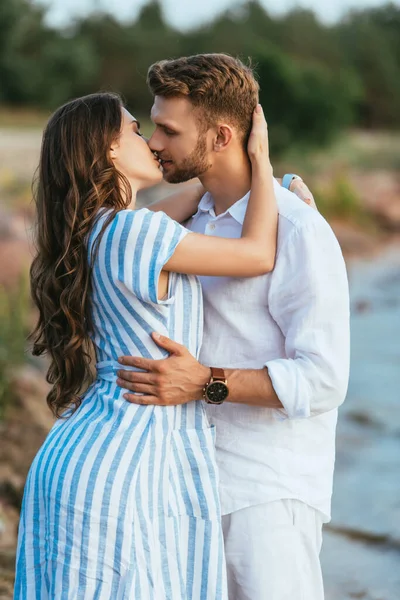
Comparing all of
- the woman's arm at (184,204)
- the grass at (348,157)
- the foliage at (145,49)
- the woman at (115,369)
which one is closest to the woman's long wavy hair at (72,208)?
the woman at (115,369)

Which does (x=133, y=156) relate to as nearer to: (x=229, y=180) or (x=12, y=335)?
(x=229, y=180)

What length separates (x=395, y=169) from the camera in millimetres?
20250

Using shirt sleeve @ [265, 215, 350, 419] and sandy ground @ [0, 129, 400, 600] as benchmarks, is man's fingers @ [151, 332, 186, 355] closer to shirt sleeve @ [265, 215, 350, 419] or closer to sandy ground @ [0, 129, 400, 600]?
shirt sleeve @ [265, 215, 350, 419]

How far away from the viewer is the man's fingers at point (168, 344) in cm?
219

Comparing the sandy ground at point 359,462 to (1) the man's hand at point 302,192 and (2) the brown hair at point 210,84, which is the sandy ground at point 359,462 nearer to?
(1) the man's hand at point 302,192

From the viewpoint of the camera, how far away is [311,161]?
63.3 ft

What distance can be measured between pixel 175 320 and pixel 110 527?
52 centimetres

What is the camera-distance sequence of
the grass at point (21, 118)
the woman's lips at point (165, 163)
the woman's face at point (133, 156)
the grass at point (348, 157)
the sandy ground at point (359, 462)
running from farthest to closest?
the grass at point (21, 118) < the grass at point (348, 157) < the sandy ground at point (359, 462) < the woman's lips at point (165, 163) < the woman's face at point (133, 156)

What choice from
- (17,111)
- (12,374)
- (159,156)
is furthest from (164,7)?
(159,156)

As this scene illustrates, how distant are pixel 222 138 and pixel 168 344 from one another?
1.96ft

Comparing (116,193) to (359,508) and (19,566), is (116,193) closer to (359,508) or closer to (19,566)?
(19,566)

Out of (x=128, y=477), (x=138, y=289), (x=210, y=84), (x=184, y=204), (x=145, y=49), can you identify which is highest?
(x=145, y=49)

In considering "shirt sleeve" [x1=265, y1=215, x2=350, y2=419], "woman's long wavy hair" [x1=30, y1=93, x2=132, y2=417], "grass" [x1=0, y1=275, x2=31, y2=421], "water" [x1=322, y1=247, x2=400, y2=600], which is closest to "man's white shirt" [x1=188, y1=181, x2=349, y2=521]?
"shirt sleeve" [x1=265, y1=215, x2=350, y2=419]

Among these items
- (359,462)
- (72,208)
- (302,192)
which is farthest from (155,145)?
(359,462)
